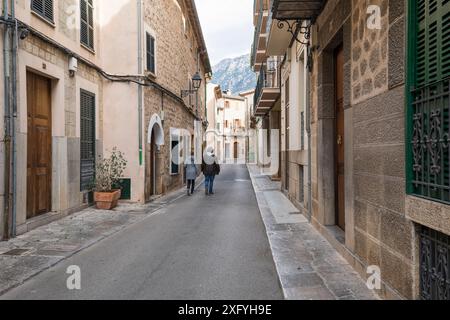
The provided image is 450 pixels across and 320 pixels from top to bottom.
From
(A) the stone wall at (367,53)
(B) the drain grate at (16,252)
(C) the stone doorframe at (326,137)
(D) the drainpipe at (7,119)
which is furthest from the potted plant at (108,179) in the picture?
(A) the stone wall at (367,53)

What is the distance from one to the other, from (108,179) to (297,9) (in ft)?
21.8

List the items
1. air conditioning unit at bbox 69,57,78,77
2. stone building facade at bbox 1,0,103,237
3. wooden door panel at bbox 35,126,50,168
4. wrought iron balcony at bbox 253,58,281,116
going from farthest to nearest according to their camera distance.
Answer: wrought iron balcony at bbox 253,58,281,116 < air conditioning unit at bbox 69,57,78,77 < wooden door panel at bbox 35,126,50,168 < stone building facade at bbox 1,0,103,237

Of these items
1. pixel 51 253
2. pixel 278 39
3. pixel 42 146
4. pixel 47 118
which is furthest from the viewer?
pixel 278 39

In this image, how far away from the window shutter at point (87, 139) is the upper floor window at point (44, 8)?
2.19 m

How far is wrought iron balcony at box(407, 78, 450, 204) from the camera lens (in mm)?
2814

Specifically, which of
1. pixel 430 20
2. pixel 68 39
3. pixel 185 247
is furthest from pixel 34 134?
pixel 430 20

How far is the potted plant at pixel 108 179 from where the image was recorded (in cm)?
1045

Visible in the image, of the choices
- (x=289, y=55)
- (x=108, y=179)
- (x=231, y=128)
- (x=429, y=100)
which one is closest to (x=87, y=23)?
(x=108, y=179)

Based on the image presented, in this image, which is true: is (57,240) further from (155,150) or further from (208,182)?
(208,182)

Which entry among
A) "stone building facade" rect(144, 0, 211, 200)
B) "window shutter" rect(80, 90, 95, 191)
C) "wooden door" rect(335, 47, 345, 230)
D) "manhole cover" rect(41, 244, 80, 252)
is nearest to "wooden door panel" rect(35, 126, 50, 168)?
"window shutter" rect(80, 90, 95, 191)

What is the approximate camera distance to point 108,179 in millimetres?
10836

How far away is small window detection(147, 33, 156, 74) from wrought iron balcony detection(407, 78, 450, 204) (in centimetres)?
1030

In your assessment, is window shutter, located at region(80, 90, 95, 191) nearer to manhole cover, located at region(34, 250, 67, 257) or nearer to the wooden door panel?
the wooden door panel

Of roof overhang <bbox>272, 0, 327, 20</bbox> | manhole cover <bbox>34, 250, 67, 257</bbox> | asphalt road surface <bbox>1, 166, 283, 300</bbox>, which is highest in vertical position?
roof overhang <bbox>272, 0, 327, 20</bbox>
